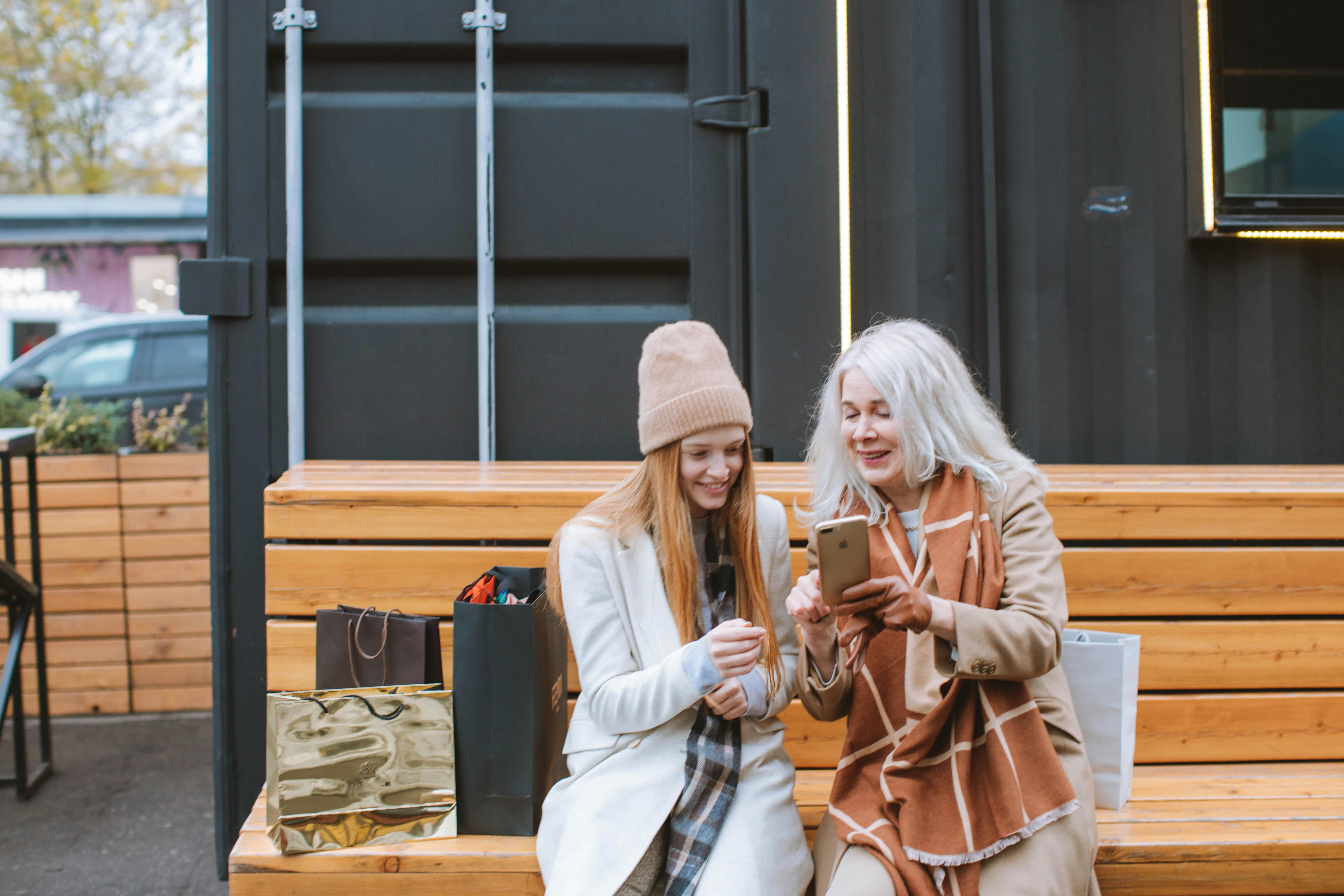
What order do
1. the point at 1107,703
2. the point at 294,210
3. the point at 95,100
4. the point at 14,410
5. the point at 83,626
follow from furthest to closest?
the point at 95,100 → the point at 14,410 → the point at 83,626 → the point at 294,210 → the point at 1107,703

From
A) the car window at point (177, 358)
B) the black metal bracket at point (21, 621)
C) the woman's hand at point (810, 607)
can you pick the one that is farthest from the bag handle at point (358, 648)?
the car window at point (177, 358)

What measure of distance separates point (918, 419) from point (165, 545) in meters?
4.00

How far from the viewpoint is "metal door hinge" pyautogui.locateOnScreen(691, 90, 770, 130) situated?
327 centimetres

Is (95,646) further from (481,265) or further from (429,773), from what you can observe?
(429,773)

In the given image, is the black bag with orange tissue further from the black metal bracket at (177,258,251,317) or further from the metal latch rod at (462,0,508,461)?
the black metal bracket at (177,258,251,317)

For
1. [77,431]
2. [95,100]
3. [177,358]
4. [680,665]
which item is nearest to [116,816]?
[77,431]

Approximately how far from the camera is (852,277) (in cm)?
335

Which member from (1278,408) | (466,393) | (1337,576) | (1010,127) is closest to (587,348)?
(466,393)

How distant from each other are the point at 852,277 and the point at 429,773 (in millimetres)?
2111

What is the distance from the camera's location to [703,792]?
196 centimetres

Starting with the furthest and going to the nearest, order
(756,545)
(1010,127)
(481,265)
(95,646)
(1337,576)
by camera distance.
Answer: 1. (95,646)
2. (1010,127)
3. (481,265)
4. (1337,576)
5. (756,545)

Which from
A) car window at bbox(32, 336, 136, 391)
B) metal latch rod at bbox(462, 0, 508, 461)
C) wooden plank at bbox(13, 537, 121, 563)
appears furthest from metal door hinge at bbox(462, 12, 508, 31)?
car window at bbox(32, 336, 136, 391)

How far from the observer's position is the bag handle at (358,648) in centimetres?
217

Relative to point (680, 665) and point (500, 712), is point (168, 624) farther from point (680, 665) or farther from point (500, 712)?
point (680, 665)
